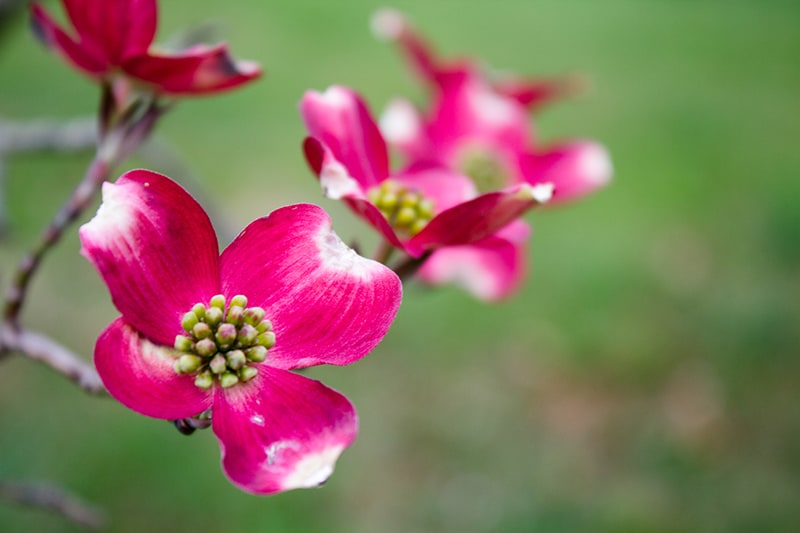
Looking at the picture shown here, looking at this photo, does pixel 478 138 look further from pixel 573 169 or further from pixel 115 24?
pixel 115 24

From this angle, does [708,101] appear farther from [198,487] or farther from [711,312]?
[198,487]

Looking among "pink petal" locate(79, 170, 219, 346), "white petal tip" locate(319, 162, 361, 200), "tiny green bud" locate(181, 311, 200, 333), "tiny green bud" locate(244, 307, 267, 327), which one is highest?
"white petal tip" locate(319, 162, 361, 200)

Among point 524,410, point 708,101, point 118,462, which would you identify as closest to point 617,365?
point 524,410

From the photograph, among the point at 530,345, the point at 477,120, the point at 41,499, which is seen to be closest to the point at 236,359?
the point at 41,499

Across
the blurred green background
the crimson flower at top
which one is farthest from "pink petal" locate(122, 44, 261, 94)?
the blurred green background

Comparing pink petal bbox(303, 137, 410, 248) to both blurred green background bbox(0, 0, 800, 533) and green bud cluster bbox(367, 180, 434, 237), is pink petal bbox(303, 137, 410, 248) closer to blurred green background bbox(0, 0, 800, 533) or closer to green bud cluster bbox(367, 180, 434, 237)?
green bud cluster bbox(367, 180, 434, 237)

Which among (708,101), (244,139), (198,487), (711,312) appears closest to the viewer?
(198,487)

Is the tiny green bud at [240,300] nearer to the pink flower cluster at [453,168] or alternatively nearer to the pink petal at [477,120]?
the pink flower cluster at [453,168]

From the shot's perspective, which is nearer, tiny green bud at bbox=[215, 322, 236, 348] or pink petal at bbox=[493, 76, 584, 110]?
tiny green bud at bbox=[215, 322, 236, 348]
